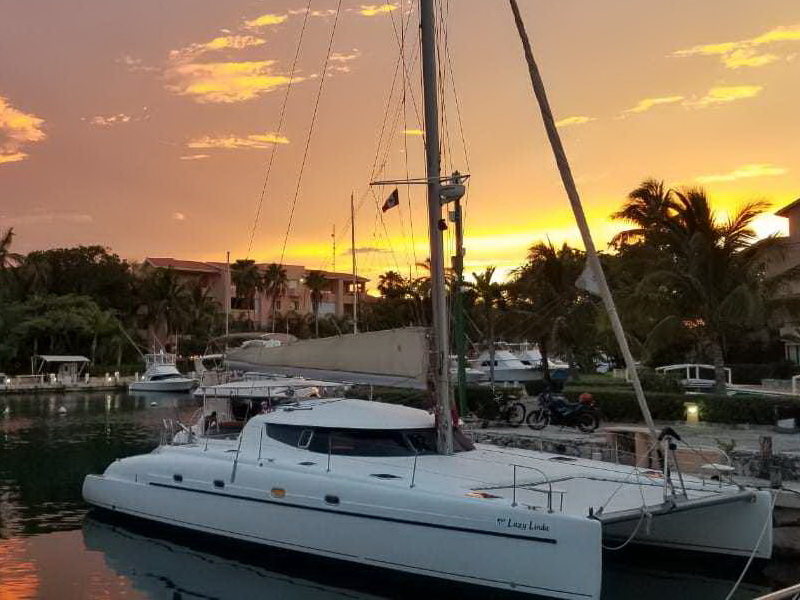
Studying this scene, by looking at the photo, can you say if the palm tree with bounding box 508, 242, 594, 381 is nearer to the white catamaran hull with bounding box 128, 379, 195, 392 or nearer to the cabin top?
the cabin top

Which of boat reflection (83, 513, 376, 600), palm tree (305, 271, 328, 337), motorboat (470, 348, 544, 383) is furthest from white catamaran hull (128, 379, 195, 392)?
boat reflection (83, 513, 376, 600)

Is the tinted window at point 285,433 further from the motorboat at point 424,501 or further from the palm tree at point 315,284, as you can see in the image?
the palm tree at point 315,284

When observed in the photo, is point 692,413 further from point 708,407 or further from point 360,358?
point 360,358

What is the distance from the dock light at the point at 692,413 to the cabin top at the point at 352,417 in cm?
1058

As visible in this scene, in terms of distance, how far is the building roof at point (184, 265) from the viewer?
269ft

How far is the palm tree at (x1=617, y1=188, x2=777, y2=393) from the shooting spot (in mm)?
22672

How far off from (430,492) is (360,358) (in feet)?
11.3

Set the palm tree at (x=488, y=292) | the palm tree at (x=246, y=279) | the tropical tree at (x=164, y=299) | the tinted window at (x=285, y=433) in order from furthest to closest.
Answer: the palm tree at (x=246, y=279)
the tropical tree at (x=164, y=299)
the palm tree at (x=488, y=292)
the tinted window at (x=285, y=433)

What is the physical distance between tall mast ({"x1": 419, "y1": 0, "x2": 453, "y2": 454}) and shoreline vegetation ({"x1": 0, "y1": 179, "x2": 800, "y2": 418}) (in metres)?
2.22

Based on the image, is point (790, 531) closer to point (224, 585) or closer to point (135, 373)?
point (224, 585)

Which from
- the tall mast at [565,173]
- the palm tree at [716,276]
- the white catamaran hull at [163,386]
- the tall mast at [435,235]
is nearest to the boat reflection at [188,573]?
the tall mast at [435,235]

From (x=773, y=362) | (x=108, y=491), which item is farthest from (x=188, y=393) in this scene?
(x=108, y=491)

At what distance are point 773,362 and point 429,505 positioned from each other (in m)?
35.4

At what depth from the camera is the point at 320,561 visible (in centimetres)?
1131
